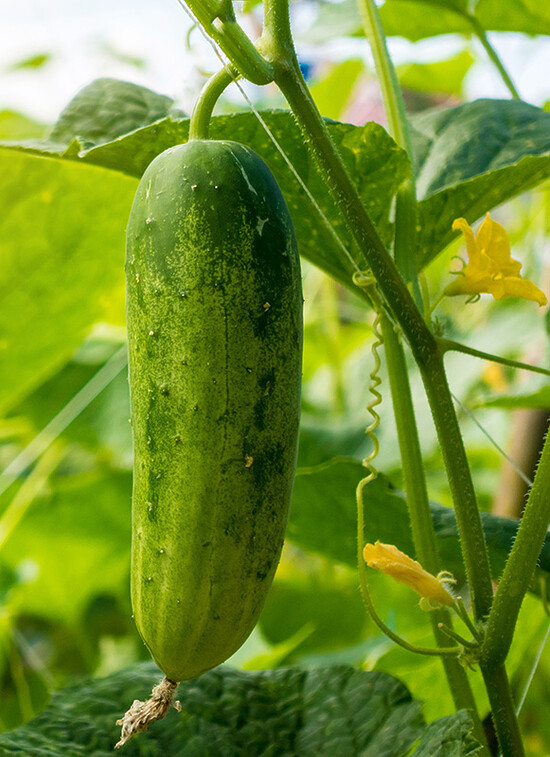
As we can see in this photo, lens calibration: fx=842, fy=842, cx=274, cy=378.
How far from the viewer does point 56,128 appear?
2.37 feet

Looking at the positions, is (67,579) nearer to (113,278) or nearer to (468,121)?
(113,278)

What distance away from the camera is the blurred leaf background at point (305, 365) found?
2.36ft

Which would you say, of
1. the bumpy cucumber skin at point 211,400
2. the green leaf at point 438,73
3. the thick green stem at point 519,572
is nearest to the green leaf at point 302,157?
the bumpy cucumber skin at point 211,400

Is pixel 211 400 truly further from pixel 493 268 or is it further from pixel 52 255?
pixel 52 255

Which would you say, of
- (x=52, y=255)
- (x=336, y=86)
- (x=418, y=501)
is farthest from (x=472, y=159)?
(x=336, y=86)

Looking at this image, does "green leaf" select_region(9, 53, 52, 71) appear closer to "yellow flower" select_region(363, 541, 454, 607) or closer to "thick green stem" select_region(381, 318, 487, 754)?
"thick green stem" select_region(381, 318, 487, 754)

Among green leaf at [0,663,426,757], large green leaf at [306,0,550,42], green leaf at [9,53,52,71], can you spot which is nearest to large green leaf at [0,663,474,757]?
green leaf at [0,663,426,757]

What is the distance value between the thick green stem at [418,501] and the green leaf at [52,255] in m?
0.47

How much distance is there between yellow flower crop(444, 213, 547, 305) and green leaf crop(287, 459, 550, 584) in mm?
200

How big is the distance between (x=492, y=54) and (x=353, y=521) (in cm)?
55

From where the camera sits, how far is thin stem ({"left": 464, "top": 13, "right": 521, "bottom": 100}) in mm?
903

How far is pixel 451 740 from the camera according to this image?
53 cm

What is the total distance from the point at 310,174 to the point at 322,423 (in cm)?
Answer: 64

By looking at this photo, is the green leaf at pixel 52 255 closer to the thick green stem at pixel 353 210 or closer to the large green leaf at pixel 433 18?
the large green leaf at pixel 433 18
